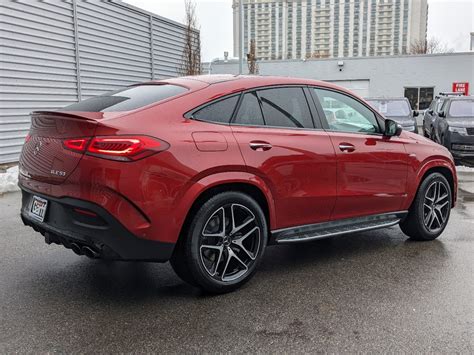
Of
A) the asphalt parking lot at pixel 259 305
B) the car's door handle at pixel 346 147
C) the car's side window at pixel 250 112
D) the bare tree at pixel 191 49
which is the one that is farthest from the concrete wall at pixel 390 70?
the car's side window at pixel 250 112

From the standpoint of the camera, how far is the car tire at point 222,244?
338cm

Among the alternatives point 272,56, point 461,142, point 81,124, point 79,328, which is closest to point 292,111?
point 81,124

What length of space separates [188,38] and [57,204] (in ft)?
48.9

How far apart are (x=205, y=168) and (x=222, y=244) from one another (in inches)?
25.7

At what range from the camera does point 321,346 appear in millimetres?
2842

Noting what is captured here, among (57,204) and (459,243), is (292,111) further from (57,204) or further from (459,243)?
(459,243)

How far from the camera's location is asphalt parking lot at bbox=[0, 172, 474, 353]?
2.88 metres

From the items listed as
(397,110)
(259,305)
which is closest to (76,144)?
(259,305)

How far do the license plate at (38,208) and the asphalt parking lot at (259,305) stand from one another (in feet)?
2.10

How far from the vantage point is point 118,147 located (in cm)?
305

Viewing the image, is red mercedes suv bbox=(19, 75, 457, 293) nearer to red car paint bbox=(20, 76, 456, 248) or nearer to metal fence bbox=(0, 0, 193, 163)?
red car paint bbox=(20, 76, 456, 248)

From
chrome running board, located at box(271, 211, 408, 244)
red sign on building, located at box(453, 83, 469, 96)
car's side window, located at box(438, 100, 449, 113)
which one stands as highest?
red sign on building, located at box(453, 83, 469, 96)

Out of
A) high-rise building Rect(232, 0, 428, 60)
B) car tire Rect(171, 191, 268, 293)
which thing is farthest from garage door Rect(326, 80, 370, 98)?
car tire Rect(171, 191, 268, 293)

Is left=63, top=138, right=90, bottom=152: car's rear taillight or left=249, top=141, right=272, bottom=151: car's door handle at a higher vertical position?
left=63, top=138, right=90, bottom=152: car's rear taillight
